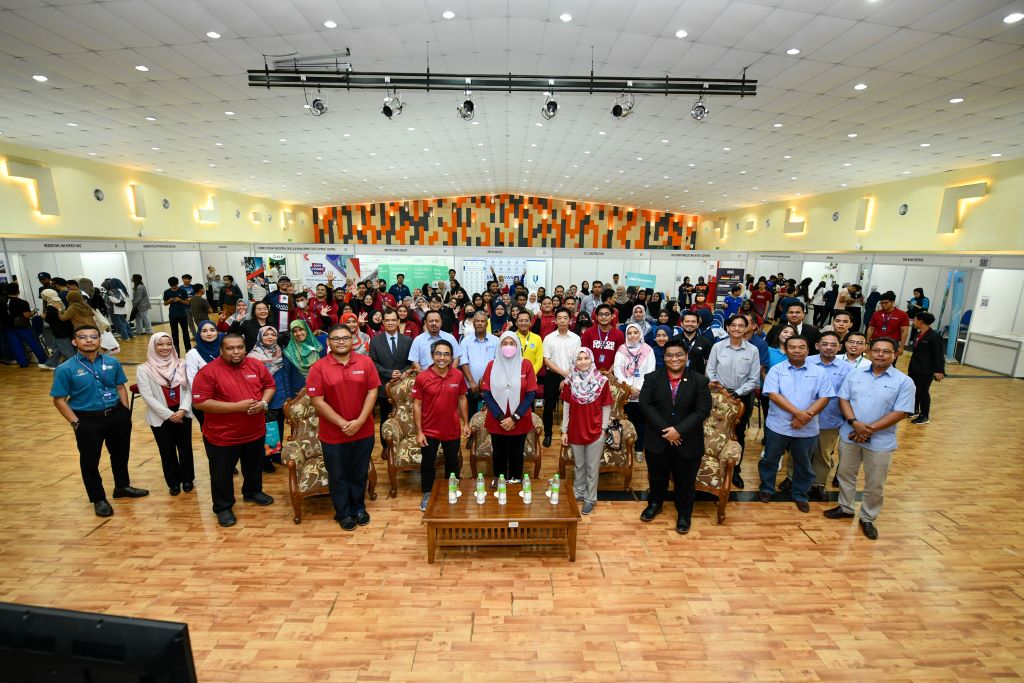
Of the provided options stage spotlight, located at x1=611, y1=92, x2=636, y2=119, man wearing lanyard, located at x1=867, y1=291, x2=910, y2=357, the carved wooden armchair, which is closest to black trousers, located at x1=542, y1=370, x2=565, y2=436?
the carved wooden armchair

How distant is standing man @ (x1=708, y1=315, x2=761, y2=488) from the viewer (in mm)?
4266

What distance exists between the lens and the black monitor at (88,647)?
0.80 m

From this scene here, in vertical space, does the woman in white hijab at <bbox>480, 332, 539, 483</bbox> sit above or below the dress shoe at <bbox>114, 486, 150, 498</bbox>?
above

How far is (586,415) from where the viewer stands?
11.6ft

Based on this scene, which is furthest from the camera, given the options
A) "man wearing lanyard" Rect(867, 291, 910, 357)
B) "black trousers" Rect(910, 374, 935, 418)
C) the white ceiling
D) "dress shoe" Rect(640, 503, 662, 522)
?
"man wearing lanyard" Rect(867, 291, 910, 357)

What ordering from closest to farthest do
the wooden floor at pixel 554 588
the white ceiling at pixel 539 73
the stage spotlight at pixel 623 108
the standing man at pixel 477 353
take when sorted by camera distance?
the wooden floor at pixel 554 588, the standing man at pixel 477 353, the white ceiling at pixel 539 73, the stage spotlight at pixel 623 108

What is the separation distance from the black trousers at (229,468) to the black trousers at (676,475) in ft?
11.4

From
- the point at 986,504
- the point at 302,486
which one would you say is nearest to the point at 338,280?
the point at 302,486

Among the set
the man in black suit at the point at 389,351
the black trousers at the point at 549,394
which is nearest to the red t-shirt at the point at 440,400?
the man in black suit at the point at 389,351

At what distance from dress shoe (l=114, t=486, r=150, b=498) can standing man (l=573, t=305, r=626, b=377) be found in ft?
15.7

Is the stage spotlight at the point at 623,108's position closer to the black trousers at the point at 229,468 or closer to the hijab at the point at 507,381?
the hijab at the point at 507,381

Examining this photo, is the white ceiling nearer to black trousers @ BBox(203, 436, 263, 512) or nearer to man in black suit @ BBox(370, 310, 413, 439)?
man in black suit @ BBox(370, 310, 413, 439)

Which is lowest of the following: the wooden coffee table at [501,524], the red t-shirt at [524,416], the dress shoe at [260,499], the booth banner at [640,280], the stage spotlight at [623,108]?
the dress shoe at [260,499]

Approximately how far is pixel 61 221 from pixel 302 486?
12.7m
